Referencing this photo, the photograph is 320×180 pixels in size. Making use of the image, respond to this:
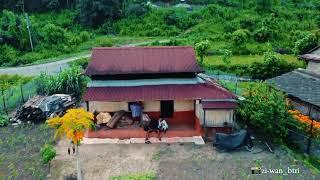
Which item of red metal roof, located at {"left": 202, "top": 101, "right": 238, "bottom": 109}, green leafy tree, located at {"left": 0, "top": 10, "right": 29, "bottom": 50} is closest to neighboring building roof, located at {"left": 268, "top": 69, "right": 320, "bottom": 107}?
red metal roof, located at {"left": 202, "top": 101, "right": 238, "bottom": 109}

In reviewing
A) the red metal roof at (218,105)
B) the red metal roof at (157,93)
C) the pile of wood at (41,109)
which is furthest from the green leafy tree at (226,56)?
the pile of wood at (41,109)

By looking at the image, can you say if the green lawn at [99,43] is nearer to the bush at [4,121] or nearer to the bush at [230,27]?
the bush at [230,27]

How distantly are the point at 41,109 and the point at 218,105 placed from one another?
33.3 feet

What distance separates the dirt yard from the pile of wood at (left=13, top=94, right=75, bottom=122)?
3331mm

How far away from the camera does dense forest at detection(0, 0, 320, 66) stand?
142 ft

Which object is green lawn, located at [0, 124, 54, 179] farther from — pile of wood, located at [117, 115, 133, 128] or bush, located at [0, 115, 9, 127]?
pile of wood, located at [117, 115, 133, 128]

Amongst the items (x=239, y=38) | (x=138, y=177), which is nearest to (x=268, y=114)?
(x=138, y=177)

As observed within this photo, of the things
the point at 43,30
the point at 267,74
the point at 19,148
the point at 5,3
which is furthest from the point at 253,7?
the point at 19,148

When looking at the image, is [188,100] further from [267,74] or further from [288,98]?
[267,74]

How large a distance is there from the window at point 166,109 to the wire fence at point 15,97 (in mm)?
8926

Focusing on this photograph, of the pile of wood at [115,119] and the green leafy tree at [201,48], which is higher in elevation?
the green leafy tree at [201,48]

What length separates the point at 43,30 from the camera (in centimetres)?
4741

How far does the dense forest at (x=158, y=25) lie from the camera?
142 ft

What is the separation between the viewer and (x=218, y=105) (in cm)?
2141
